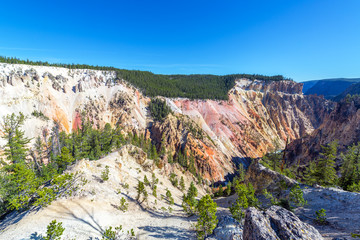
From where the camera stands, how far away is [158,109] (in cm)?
8575

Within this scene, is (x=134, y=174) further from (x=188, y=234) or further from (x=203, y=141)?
(x=203, y=141)

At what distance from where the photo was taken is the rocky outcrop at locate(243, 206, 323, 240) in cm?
584

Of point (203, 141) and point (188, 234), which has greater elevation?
point (188, 234)

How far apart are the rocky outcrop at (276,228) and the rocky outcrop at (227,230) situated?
13.7 feet

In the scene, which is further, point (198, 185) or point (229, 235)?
point (198, 185)

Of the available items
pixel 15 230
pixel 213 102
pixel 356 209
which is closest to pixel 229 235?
pixel 356 209

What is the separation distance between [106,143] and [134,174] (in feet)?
54.9

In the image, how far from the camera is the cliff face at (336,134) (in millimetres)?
50969

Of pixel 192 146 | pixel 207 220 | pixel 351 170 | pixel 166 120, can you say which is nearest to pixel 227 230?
pixel 207 220

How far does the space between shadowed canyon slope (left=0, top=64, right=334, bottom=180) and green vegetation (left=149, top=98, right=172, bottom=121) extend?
11.4ft

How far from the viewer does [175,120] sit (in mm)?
80125

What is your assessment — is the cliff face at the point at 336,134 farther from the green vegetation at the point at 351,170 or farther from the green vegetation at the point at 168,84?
the green vegetation at the point at 168,84

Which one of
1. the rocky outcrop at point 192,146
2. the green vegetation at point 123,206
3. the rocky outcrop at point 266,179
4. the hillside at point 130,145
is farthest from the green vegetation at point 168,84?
the green vegetation at point 123,206

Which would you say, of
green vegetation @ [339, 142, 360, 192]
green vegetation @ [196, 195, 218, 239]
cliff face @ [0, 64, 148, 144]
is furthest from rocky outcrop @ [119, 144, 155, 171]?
green vegetation @ [339, 142, 360, 192]
